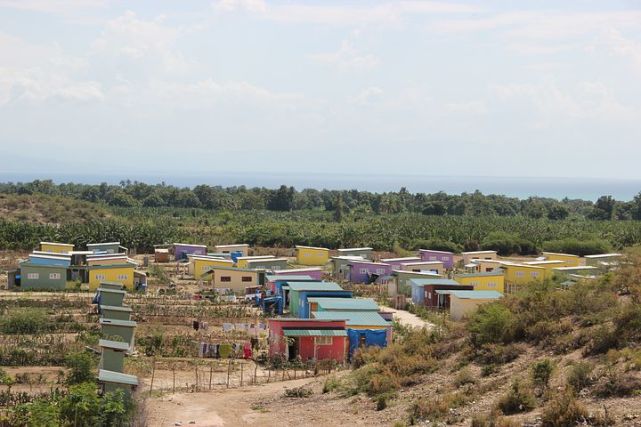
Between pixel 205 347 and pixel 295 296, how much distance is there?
8248mm

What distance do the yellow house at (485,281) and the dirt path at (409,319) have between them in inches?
195

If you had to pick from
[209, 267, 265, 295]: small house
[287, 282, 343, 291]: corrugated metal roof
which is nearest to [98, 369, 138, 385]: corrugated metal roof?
[287, 282, 343, 291]: corrugated metal roof

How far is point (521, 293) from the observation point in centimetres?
2138

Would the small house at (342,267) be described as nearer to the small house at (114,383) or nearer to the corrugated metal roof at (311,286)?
the corrugated metal roof at (311,286)

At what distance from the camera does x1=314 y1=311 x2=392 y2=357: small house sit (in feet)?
80.1

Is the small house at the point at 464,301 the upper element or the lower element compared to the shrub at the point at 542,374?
lower

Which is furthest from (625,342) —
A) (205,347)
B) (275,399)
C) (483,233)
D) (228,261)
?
(483,233)

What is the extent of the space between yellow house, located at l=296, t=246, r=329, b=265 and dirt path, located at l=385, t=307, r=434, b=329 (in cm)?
1683

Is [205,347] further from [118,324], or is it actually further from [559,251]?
[559,251]

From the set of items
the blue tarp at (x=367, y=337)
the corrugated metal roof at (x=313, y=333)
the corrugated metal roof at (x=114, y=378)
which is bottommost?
the blue tarp at (x=367, y=337)

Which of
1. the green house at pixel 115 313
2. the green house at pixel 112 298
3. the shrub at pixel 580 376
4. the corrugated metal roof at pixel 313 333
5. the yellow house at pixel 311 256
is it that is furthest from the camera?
the yellow house at pixel 311 256

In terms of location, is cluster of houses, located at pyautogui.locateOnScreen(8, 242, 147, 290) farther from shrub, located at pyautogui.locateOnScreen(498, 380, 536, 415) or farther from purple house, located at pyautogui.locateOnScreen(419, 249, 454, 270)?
shrub, located at pyautogui.locateOnScreen(498, 380, 536, 415)

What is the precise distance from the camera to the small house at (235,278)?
3872cm

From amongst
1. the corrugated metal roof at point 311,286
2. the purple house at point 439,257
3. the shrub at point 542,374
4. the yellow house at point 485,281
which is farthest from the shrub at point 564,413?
the purple house at point 439,257
